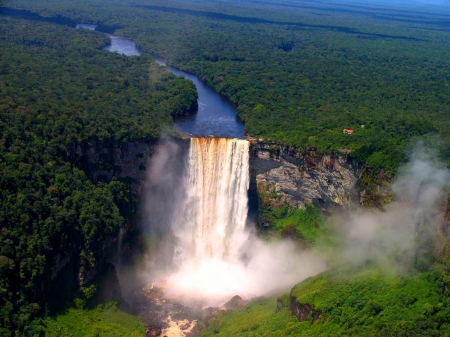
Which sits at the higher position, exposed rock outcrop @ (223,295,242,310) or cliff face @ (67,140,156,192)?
cliff face @ (67,140,156,192)

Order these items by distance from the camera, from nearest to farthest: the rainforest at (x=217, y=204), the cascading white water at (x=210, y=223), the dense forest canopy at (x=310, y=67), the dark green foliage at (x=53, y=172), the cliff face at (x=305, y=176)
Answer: the rainforest at (x=217, y=204)
the dark green foliage at (x=53, y=172)
the cliff face at (x=305, y=176)
the cascading white water at (x=210, y=223)
the dense forest canopy at (x=310, y=67)

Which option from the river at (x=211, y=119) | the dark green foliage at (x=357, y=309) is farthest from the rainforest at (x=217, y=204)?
the river at (x=211, y=119)

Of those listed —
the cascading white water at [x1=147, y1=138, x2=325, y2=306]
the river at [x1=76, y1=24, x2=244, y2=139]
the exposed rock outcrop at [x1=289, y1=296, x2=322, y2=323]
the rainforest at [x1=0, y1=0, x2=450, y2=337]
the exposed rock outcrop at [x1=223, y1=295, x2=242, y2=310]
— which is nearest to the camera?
the exposed rock outcrop at [x1=289, y1=296, x2=322, y2=323]

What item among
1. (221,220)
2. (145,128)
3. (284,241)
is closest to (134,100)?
(145,128)

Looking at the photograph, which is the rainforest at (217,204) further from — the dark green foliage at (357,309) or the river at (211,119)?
the river at (211,119)

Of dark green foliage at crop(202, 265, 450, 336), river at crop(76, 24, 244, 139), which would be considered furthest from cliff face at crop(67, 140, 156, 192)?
dark green foliage at crop(202, 265, 450, 336)

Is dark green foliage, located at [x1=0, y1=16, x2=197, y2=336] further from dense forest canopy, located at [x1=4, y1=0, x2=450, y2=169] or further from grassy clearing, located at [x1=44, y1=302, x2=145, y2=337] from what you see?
dense forest canopy, located at [x1=4, y1=0, x2=450, y2=169]

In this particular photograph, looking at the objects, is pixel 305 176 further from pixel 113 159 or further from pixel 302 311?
pixel 113 159
